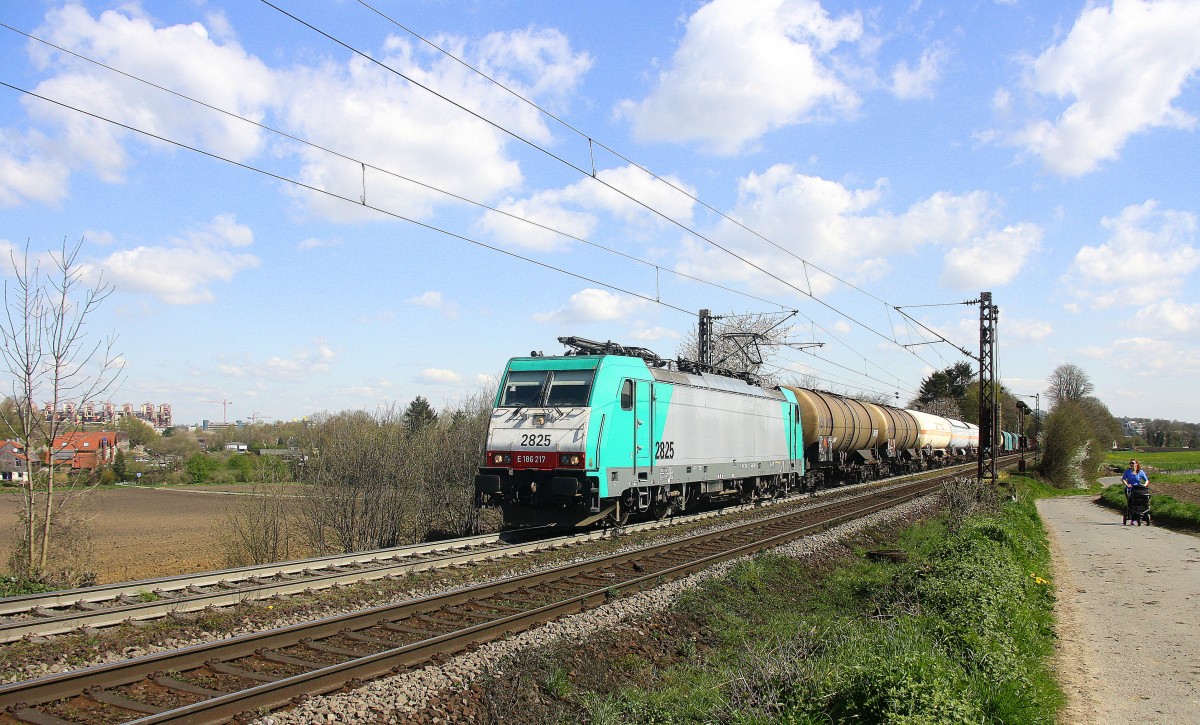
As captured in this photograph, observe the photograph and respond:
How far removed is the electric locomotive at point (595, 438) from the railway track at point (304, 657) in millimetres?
3253

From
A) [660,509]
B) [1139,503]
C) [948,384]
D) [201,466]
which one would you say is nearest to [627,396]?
[660,509]

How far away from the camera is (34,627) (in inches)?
296

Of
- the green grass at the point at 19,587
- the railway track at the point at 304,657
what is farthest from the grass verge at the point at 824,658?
the green grass at the point at 19,587

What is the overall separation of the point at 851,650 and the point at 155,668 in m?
5.75

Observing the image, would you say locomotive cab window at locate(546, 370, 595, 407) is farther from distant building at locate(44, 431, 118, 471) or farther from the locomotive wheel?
distant building at locate(44, 431, 118, 471)

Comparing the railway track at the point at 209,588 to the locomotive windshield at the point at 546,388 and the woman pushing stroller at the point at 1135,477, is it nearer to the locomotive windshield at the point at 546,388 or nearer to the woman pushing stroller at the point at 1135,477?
the locomotive windshield at the point at 546,388

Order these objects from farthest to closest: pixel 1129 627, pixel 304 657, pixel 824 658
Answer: pixel 1129 627, pixel 304 657, pixel 824 658

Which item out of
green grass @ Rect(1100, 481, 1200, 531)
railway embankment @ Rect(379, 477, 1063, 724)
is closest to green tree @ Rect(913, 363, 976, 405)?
green grass @ Rect(1100, 481, 1200, 531)

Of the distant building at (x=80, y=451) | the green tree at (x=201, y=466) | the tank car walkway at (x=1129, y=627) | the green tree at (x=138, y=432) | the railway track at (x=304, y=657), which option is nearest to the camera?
the railway track at (x=304, y=657)

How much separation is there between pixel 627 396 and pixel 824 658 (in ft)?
31.6

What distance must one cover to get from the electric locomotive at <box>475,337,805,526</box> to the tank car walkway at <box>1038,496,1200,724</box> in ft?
24.6

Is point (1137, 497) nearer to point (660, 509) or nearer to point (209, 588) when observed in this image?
point (660, 509)

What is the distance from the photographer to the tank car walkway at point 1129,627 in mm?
6691

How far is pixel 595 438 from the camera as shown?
1495 cm
